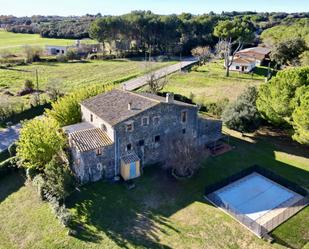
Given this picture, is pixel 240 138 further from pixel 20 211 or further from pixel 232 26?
pixel 232 26

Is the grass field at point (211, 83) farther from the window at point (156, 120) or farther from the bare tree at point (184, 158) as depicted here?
the bare tree at point (184, 158)

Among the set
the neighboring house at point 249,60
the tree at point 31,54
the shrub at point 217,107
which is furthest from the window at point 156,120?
the tree at point 31,54

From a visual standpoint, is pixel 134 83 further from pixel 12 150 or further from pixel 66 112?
pixel 12 150

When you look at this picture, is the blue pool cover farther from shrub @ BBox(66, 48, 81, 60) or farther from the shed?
shrub @ BBox(66, 48, 81, 60)

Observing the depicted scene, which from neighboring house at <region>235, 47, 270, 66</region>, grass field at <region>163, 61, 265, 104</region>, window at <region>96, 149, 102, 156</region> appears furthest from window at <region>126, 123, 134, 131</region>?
neighboring house at <region>235, 47, 270, 66</region>

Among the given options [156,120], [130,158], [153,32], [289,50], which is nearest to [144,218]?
[130,158]

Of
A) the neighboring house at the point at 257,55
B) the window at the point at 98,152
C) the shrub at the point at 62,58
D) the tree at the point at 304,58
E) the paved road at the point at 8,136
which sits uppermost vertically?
the tree at the point at 304,58
